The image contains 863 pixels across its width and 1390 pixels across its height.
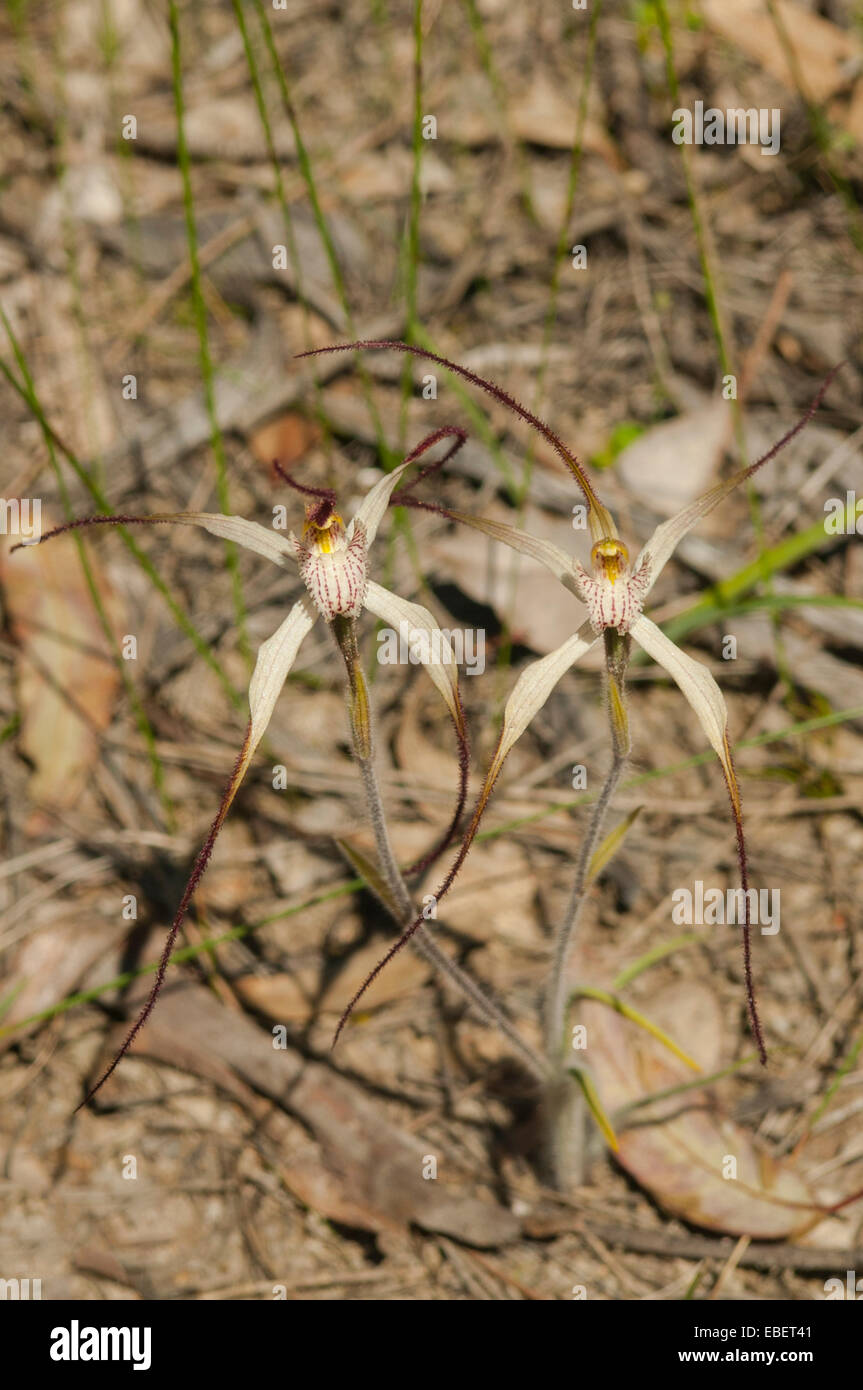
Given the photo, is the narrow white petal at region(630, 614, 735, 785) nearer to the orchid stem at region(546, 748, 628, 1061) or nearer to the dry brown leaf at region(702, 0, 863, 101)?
the orchid stem at region(546, 748, 628, 1061)

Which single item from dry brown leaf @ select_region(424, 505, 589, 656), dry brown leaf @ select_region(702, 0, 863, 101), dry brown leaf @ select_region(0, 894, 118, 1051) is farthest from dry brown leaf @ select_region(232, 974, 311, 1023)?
dry brown leaf @ select_region(702, 0, 863, 101)

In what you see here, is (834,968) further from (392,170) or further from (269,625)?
(392,170)

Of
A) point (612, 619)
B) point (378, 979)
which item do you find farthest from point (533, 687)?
point (378, 979)

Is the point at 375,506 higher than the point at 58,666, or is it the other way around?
the point at 58,666

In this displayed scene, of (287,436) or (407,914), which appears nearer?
(407,914)

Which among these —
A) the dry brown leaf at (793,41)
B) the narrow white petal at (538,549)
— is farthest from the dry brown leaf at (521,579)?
the dry brown leaf at (793,41)

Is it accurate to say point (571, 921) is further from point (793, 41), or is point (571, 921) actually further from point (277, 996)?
point (793, 41)
